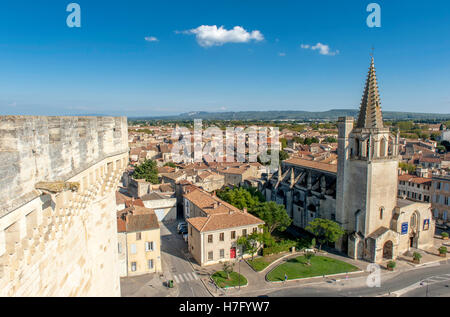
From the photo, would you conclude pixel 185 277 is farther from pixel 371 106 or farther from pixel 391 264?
pixel 371 106

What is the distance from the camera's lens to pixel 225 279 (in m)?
30.0

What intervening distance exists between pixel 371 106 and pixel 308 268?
19.5 m

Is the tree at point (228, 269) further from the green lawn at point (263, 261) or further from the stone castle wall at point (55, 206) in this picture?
the stone castle wall at point (55, 206)

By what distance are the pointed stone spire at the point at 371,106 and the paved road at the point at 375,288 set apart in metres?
15.8

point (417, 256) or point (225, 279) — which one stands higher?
point (417, 256)

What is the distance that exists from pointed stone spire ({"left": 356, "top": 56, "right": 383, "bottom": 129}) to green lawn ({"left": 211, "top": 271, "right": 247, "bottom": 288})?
21512 millimetres

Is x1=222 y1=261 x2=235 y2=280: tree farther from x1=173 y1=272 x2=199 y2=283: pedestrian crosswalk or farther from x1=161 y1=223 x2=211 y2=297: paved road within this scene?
x1=173 y1=272 x2=199 y2=283: pedestrian crosswalk

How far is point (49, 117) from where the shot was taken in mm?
7766

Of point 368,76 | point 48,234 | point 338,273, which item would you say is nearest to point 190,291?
point 338,273

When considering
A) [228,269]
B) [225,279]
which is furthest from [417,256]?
[225,279]

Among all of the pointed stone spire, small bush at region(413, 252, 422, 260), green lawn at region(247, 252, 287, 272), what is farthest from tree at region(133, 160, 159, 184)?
small bush at region(413, 252, 422, 260)

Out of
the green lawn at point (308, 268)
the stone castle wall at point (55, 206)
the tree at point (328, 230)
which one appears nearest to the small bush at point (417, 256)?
the green lawn at point (308, 268)

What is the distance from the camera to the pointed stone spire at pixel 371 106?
35406 mm
